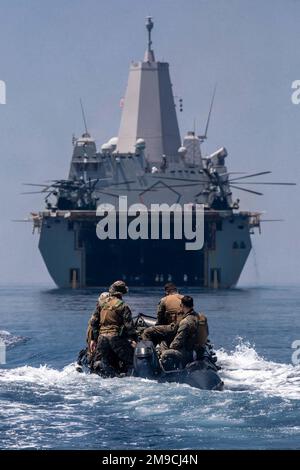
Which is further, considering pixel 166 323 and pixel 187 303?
pixel 166 323

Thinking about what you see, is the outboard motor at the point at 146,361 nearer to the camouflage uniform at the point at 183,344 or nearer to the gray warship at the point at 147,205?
the camouflage uniform at the point at 183,344

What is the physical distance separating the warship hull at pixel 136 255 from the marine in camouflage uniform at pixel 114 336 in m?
80.5

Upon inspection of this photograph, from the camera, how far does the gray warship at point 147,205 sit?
110 m

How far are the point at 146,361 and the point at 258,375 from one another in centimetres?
505

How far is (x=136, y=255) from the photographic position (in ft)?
358

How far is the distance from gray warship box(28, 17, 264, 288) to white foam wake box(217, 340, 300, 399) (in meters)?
72.1

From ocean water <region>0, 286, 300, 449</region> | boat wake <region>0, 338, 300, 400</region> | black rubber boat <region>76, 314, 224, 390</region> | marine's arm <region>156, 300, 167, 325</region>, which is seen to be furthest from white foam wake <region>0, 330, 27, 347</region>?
black rubber boat <region>76, 314, 224, 390</region>

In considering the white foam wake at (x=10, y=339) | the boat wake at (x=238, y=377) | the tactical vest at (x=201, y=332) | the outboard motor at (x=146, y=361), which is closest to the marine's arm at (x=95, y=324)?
the boat wake at (x=238, y=377)

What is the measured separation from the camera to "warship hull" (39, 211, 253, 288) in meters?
110

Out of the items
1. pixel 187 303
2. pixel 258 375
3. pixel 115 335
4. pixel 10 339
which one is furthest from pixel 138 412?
pixel 10 339

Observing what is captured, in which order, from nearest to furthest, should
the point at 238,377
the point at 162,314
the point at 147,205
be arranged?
the point at 162,314
the point at 238,377
the point at 147,205

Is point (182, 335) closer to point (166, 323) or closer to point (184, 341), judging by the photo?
point (184, 341)

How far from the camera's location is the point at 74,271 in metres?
112
